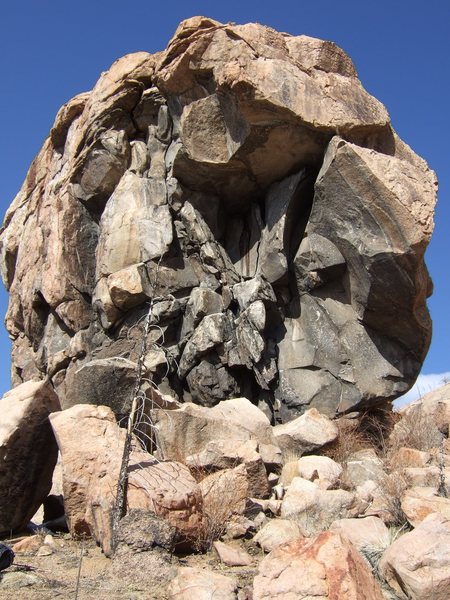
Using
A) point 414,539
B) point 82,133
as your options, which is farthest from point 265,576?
point 82,133

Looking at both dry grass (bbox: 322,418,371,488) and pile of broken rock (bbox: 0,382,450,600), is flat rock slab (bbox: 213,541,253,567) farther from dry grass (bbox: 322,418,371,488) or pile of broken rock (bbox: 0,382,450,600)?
dry grass (bbox: 322,418,371,488)

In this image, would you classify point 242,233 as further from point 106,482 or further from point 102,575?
point 102,575

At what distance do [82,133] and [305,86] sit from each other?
6.46m

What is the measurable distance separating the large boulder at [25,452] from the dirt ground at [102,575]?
4.84 ft

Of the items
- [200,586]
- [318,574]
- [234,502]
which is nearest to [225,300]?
[234,502]

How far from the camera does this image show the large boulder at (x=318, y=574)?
15.2ft

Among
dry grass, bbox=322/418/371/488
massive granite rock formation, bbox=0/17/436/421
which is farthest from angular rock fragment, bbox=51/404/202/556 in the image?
dry grass, bbox=322/418/371/488

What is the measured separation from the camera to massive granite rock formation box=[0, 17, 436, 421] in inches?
495

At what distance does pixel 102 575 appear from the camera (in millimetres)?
6215

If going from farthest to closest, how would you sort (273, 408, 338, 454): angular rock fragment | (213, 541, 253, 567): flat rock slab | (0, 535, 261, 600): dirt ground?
(273, 408, 338, 454): angular rock fragment
(213, 541, 253, 567): flat rock slab
(0, 535, 261, 600): dirt ground

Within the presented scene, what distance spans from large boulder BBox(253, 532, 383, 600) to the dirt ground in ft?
1.78

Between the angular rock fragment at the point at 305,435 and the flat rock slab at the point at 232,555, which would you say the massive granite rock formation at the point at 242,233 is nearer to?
the angular rock fragment at the point at 305,435

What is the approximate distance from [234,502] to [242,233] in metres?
Answer: 9.01

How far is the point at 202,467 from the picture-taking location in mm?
9172
